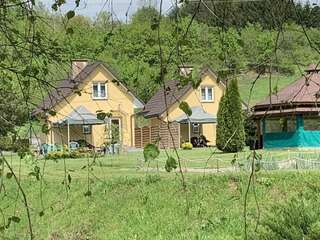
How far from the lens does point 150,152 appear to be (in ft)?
9.22

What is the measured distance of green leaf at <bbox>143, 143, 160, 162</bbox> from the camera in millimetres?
2807

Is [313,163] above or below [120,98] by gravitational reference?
below

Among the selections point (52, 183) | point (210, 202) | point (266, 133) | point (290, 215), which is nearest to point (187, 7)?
point (290, 215)

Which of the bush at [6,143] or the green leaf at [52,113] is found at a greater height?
the green leaf at [52,113]

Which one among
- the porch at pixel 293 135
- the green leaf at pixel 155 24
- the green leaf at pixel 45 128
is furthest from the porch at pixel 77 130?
the porch at pixel 293 135

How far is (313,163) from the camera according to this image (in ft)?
49.5

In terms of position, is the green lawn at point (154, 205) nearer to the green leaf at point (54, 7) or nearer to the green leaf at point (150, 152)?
the green leaf at point (54, 7)

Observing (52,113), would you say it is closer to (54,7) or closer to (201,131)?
(54,7)

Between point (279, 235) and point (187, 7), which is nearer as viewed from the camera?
point (187, 7)

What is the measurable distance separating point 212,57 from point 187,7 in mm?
422

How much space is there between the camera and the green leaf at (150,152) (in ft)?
9.21

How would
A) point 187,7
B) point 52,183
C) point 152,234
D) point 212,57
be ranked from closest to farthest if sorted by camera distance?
point 187,7
point 212,57
point 152,234
point 52,183

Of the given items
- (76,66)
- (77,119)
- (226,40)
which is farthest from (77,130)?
(226,40)

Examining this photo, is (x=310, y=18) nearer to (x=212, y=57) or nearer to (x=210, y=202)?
(x=212, y=57)
